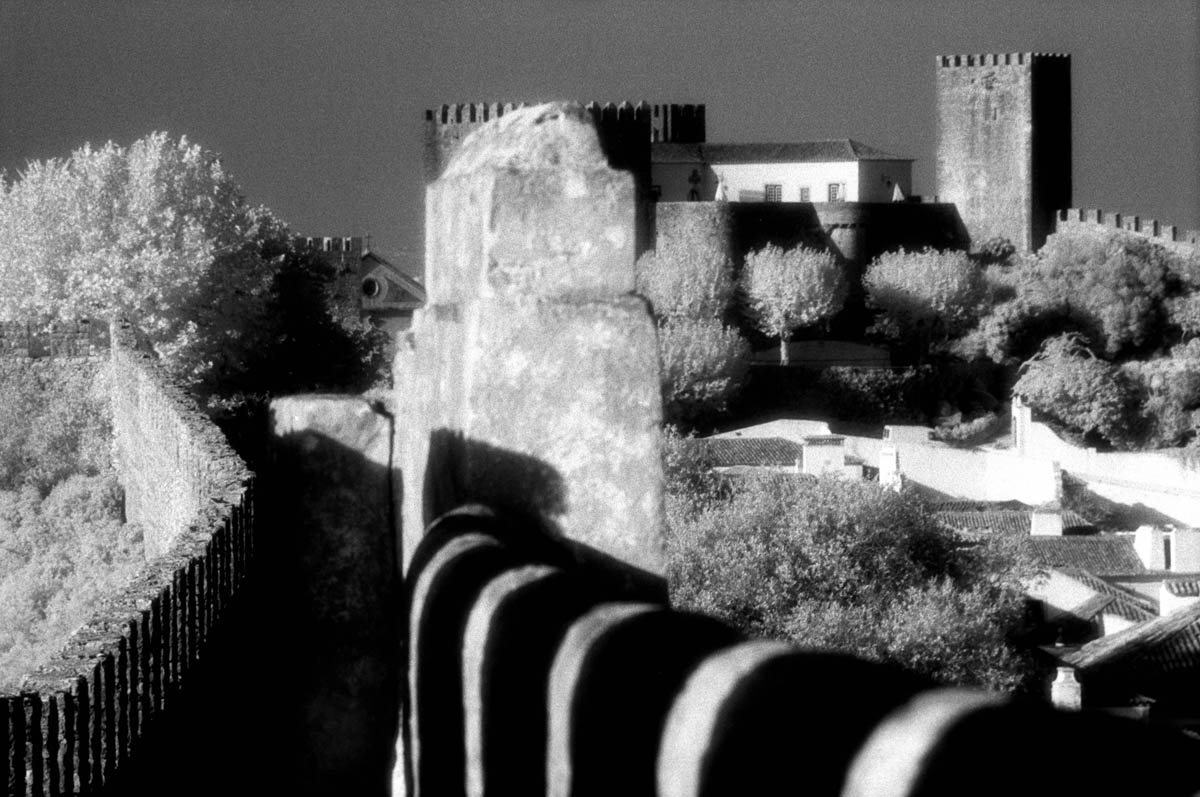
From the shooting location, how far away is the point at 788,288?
76000 millimetres

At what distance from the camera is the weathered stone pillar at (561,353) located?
393 cm

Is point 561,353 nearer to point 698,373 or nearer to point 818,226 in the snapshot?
point 698,373

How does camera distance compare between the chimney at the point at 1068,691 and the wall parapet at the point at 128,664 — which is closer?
the wall parapet at the point at 128,664

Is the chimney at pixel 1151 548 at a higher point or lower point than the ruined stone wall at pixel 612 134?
lower

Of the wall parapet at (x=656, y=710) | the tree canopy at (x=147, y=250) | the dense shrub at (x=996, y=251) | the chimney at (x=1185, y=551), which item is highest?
the dense shrub at (x=996, y=251)

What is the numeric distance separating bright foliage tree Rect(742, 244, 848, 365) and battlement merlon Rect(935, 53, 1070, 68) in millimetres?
14511

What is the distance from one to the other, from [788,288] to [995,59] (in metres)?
18.1

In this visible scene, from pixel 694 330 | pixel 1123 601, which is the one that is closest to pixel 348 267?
pixel 694 330

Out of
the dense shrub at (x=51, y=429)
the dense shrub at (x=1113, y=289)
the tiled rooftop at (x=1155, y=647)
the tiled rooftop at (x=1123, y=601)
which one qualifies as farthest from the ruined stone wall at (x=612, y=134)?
the dense shrub at (x=51, y=429)

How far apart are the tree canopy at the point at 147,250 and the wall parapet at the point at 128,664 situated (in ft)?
117

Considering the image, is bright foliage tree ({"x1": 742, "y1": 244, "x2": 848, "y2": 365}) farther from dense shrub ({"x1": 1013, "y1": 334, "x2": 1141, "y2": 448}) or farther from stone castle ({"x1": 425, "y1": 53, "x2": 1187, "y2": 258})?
dense shrub ({"x1": 1013, "y1": 334, "x2": 1141, "y2": 448})

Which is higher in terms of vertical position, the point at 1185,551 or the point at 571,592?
the point at 571,592

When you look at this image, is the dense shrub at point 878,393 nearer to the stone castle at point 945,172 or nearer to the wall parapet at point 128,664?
the stone castle at point 945,172

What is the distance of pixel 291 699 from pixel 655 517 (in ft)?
3.69
